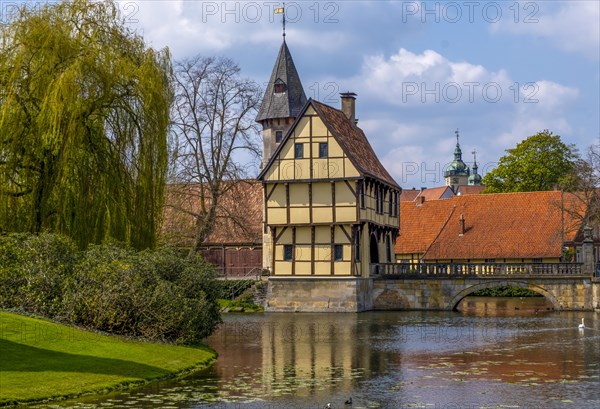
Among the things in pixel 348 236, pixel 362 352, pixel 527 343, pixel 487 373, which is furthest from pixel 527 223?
pixel 487 373

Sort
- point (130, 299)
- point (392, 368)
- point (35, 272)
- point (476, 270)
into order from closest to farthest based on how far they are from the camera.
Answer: point (392, 368), point (130, 299), point (35, 272), point (476, 270)

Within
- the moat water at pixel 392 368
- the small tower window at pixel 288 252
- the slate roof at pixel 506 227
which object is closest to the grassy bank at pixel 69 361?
the moat water at pixel 392 368

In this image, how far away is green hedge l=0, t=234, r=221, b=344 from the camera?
23.9 m

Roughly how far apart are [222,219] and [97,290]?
3334 cm

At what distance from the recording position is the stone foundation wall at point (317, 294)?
47469mm

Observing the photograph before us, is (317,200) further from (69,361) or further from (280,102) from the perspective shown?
(69,361)

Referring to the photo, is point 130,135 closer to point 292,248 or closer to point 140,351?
point 140,351

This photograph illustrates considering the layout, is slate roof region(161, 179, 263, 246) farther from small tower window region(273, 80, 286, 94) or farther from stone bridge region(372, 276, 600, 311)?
stone bridge region(372, 276, 600, 311)

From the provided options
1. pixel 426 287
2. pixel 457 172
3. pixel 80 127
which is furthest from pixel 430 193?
pixel 80 127

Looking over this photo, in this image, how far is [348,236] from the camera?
47844 mm

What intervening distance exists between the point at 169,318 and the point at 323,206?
23.9 meters

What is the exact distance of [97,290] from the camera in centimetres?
2381

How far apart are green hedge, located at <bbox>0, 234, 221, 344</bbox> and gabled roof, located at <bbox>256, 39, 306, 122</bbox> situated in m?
33.3

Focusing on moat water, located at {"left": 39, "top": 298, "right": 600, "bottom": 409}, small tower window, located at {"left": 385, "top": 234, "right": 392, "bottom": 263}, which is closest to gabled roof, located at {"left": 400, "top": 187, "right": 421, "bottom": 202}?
small tower window, located at {"left": 385, "top": 234, "right": 392, "bottom": 263}
